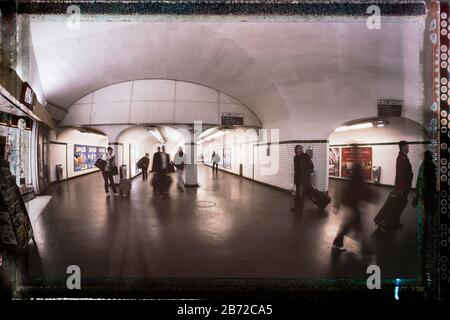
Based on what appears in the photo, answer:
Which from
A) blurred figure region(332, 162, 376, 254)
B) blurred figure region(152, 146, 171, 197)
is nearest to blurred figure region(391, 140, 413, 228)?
blurred figure region(332, 162, 376, 254)

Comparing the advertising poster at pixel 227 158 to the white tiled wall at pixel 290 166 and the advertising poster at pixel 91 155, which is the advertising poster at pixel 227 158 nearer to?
the white tiled wall at pixel 290 166

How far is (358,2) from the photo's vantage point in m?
2.23

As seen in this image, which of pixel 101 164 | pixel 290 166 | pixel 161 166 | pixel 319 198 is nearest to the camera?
pixel 319 198

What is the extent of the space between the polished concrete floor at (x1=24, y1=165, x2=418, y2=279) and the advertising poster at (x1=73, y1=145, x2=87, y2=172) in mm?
5660

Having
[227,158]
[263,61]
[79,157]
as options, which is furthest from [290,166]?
[79,157]

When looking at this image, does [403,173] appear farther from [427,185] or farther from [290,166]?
[290,166]

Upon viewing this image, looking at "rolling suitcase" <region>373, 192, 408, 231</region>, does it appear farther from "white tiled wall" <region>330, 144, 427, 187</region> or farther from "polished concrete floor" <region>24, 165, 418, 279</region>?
"white tiled wall" <region>330, 144, 427, 187</region>

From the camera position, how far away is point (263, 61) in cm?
509

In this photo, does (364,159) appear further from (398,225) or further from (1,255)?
(1,255)

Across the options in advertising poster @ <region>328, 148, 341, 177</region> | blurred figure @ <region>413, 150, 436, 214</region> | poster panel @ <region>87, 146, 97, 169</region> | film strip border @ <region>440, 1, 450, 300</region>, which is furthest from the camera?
poster panel @ <region>87, 146, 97, 169</region>

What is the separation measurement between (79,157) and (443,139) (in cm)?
1339

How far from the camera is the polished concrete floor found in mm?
2697
